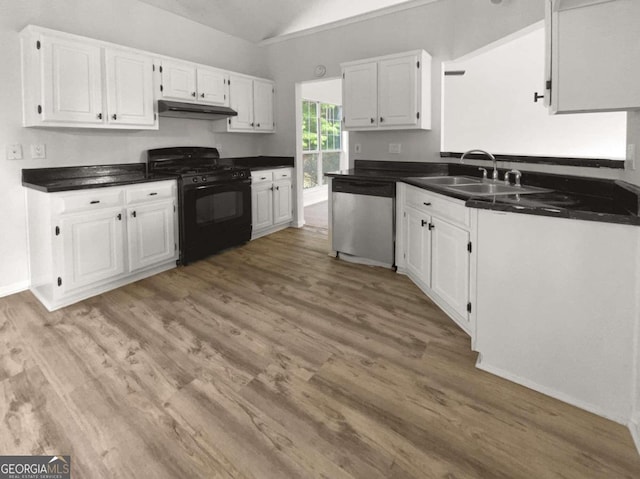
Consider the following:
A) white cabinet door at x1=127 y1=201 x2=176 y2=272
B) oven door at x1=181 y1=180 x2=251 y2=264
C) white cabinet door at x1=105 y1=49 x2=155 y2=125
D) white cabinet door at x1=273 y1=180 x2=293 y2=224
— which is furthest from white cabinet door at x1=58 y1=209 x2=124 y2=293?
white cabinet door at x1=273 y1=180 x2=293 y2=224

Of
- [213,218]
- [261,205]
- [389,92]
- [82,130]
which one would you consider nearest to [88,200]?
[82,130]

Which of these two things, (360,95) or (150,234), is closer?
(150,234)

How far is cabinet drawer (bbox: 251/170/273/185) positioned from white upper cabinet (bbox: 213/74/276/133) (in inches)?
22.8

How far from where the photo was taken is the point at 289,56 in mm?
5262

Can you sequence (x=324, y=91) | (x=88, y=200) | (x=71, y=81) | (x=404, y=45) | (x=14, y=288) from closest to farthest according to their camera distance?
1. (x=88, y=200)
2. (x=71, y=81)
3. (x=14, y=288)
4. (x=404, y=45)
5. (x=324, y=91)

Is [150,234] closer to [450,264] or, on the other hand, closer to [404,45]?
[450,264]

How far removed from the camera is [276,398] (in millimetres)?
1827

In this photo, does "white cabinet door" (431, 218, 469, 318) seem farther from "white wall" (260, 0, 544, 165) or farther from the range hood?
the range hood

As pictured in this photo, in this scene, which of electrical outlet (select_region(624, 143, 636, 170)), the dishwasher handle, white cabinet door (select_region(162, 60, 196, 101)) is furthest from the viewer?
white cabinet door (select_region(162, 60, 196, 101))

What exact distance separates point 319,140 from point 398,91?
4108mm

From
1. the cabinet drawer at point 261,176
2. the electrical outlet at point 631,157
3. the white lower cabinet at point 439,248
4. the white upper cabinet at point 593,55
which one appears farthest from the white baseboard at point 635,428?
the cabinet drawer at point 261,176

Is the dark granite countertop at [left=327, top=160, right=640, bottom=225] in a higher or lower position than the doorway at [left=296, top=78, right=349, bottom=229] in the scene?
lower

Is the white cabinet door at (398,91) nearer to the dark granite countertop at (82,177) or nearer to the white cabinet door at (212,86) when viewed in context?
the white cabinet door at (212,86)

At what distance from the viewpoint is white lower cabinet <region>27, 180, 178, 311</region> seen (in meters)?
2.86
